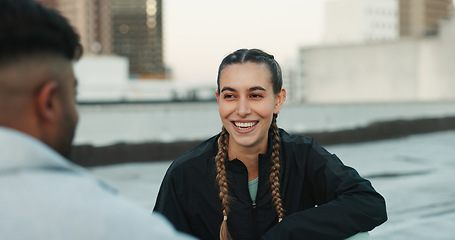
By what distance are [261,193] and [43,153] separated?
6.39 feet

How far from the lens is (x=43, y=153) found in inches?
37.9

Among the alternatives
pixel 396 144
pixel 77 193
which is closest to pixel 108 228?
pixel 77 193

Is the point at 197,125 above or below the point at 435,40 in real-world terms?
below

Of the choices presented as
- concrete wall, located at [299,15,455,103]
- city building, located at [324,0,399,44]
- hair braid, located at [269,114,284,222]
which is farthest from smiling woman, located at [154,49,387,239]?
city building, located at [324,0,399,44]

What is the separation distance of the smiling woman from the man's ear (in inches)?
68.7

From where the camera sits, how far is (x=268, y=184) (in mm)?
2846

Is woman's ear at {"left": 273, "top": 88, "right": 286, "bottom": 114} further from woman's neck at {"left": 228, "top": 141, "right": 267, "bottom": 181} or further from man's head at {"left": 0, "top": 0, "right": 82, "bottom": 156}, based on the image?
man's head at {"left": 0, "top": 0, "right": 82, "bottom": 156}

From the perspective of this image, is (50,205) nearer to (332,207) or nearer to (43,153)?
(43,153)

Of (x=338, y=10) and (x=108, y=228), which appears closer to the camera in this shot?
(x=108, y=228)

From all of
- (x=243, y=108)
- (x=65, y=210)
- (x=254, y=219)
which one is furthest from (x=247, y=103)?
(x=65, y=210)

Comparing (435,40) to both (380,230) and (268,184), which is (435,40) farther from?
(268,184)

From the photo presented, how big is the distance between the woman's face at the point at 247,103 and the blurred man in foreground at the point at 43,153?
1773 mm

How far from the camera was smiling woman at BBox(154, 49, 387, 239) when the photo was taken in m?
2.77

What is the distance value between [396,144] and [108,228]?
17951 millimetres
